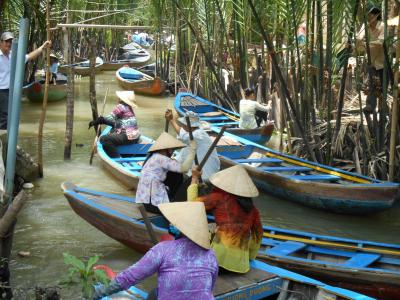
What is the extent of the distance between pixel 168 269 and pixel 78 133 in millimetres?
9805

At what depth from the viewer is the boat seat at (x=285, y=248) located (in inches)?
205

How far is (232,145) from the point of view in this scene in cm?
895

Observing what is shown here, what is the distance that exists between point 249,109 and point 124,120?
2161 mm

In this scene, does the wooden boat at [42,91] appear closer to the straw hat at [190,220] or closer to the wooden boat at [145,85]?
the wooden boat at [145,85]

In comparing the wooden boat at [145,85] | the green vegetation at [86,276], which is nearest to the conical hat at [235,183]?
the green vegetation at [86,276]

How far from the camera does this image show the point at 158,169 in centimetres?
582

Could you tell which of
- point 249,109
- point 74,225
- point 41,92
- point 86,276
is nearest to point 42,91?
point 41,92

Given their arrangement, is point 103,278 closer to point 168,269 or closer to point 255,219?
point 168,269

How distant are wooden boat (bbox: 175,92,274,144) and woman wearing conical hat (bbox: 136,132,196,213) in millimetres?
4297

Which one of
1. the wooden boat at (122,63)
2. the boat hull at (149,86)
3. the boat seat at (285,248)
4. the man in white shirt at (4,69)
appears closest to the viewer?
the boat seat at (285,248)

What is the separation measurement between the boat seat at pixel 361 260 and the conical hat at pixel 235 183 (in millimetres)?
1228

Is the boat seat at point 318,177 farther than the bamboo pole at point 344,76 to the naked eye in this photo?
Yes

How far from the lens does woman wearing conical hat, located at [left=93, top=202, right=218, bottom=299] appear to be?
3.19 m

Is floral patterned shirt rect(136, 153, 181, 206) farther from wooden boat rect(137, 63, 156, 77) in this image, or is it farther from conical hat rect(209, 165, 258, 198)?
wooden boat rect(137, 63, 156, 77)
